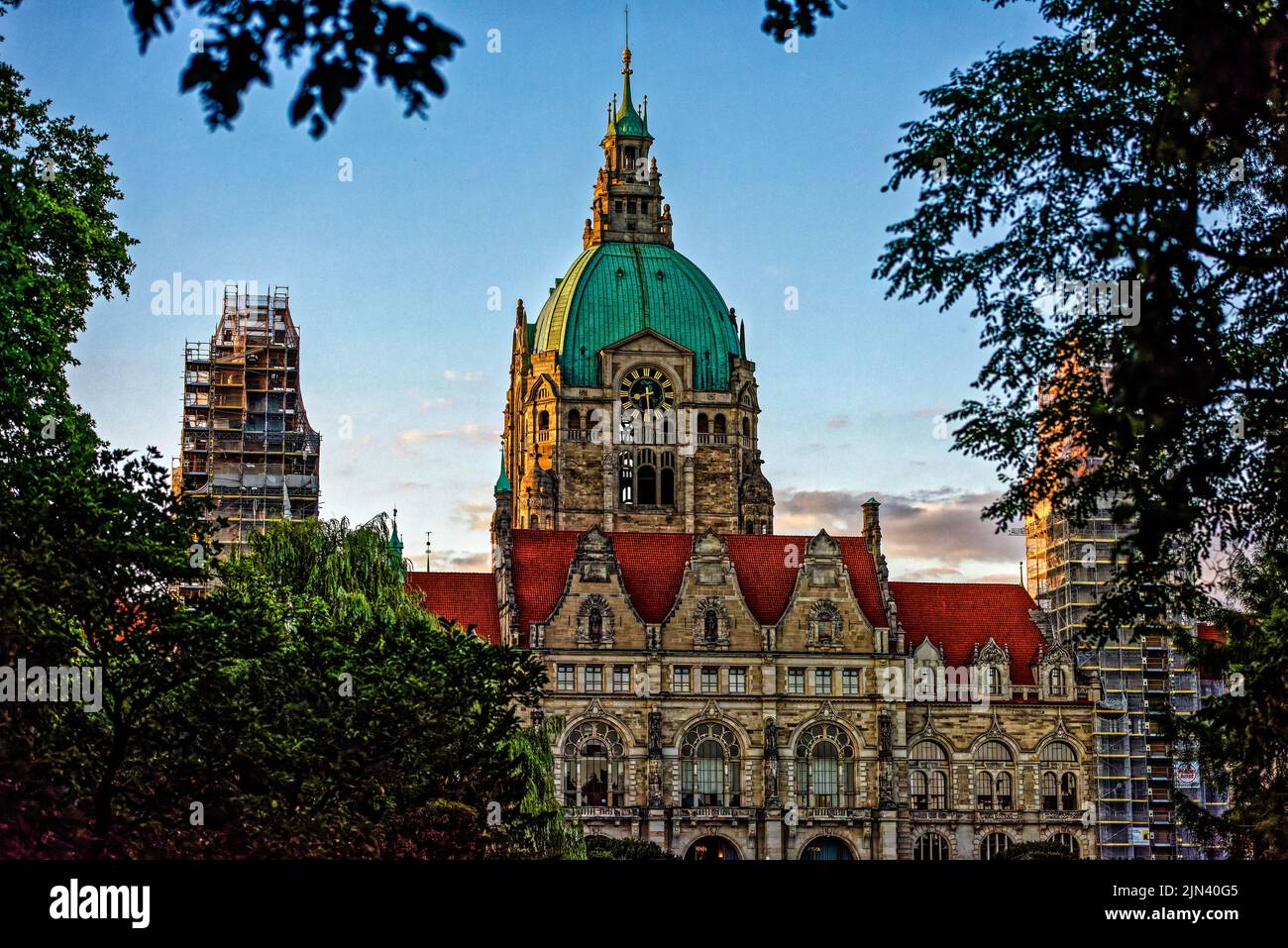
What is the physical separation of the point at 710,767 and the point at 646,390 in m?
Answer: 31.4

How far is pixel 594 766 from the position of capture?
8219 cm

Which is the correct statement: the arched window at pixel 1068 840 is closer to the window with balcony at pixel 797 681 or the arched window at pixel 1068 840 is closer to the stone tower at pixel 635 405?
the window with balcony at pixel 797 681

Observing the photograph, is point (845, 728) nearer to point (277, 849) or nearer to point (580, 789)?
point (580, 789)

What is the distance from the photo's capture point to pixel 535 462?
4203 inches

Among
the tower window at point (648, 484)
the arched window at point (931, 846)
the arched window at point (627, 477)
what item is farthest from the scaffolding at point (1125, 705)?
the arched window at point (627, 477)

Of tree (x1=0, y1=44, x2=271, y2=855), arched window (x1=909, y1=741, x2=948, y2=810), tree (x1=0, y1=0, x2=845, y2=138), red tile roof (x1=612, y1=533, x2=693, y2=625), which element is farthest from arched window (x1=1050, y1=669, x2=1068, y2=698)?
tree (x1=0, y1=0, x2=845, y2=138)

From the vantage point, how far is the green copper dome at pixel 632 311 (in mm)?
110188

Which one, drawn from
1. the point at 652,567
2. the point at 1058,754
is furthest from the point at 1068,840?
the point at 652,567

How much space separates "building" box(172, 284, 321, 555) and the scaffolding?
37.2 m

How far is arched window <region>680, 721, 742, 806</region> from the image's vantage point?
272ft

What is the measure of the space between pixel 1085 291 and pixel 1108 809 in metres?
66.5

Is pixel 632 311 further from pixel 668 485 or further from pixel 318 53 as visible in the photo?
pixel 318 53

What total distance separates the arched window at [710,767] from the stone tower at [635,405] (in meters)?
22.8
